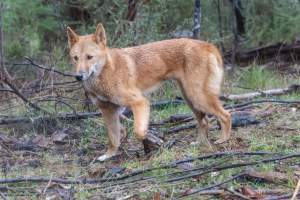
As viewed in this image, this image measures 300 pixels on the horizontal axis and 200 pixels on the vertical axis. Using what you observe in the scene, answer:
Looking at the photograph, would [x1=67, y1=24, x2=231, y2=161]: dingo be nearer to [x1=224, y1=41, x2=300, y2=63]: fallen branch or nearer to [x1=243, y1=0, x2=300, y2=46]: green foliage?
[x1=224, y1=41, x2=300, y2=63]: fallen branch

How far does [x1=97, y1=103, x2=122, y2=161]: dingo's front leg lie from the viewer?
317 inches

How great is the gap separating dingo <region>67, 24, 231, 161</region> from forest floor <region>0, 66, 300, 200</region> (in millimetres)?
391

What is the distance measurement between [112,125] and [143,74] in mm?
716

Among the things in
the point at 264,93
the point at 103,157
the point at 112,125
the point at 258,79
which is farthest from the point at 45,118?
the point at 258,79

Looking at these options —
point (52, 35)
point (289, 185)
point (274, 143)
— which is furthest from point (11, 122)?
point (52, 35)

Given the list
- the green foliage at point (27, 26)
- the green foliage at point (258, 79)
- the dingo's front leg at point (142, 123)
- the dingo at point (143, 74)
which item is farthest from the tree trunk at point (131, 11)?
the dingo's front leg at point (142, 123)

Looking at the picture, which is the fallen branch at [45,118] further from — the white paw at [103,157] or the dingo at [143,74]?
the white paw at [103,157]

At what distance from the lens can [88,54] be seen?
7746mm

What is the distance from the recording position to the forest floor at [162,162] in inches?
243

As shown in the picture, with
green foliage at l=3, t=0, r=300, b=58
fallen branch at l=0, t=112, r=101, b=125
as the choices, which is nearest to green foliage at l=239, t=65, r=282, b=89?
green foliage at l=3, t=0, r=300, b=58

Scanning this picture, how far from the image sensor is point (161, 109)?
33.2ft

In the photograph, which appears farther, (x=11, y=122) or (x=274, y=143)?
(x=11, y=122)

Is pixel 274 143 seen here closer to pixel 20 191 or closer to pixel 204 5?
pixel 20 191

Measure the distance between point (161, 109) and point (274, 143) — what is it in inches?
106
